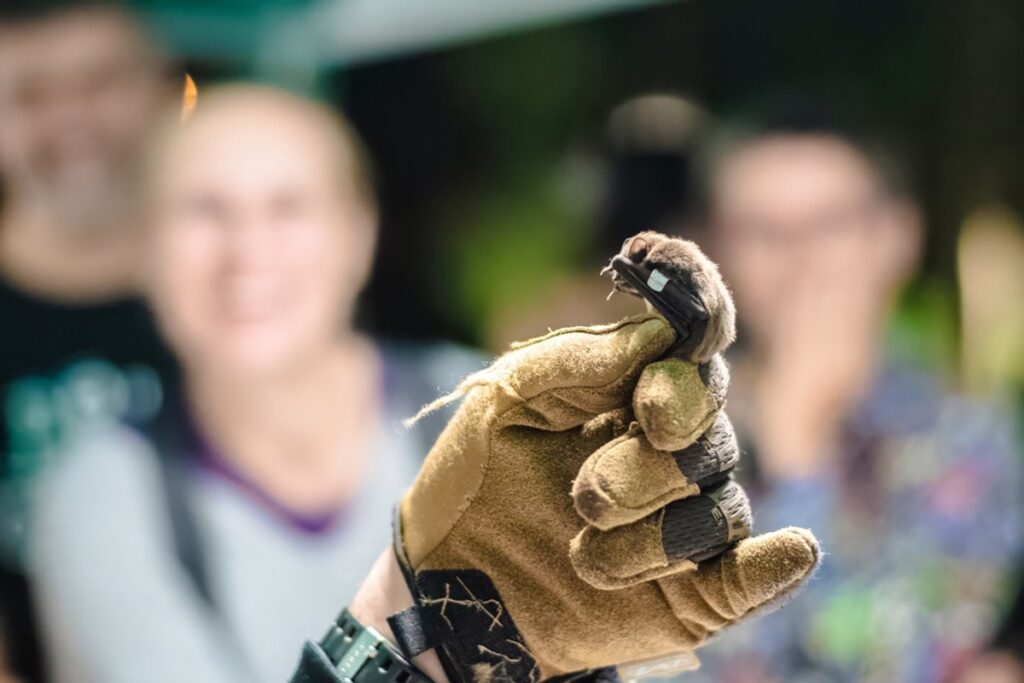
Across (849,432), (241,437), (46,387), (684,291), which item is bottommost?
(849,432)

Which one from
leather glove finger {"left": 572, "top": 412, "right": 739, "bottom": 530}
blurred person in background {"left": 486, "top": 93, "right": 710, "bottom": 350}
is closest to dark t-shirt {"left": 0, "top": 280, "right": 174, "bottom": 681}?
blurred person in background {"left": 486, "top": 93, "right": 710, "bottom": 350}

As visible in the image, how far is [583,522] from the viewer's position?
0.56 meters

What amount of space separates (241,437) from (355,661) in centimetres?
81

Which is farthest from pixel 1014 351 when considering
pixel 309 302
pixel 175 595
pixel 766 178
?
pixel 175 595

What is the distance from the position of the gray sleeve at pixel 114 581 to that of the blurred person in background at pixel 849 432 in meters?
0.76

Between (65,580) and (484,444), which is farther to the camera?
(65,580)

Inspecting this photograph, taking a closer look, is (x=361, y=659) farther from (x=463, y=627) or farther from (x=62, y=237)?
(x=62, y=237)

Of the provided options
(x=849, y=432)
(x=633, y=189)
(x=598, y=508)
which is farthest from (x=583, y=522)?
(x=849, y=432)

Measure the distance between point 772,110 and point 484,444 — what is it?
3.89ft

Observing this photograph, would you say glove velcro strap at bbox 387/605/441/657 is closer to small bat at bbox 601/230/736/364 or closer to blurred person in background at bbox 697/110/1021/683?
small bat at bbox 601/230/736/364

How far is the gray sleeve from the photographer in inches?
49.3

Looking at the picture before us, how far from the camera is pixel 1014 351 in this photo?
1.75m

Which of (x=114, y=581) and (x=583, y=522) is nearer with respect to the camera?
(x=583, y=522)

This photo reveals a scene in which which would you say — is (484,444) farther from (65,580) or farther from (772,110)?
(772,110)
